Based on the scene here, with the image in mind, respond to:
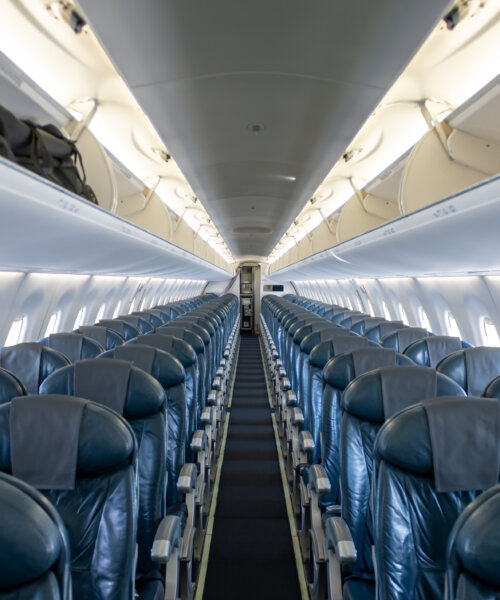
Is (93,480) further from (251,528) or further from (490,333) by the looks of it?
(490,333)

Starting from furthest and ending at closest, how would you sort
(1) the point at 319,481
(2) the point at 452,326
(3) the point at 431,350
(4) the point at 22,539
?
(2) the point at 452,326 → (3) the point at 431,350 → (1) the point at 319,481 → (4) the point at 22,539

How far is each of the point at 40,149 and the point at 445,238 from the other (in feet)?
11.2

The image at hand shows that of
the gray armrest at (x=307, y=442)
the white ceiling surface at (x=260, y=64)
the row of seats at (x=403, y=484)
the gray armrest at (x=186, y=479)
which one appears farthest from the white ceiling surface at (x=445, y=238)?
the gray armrest at (x=186, y=479)

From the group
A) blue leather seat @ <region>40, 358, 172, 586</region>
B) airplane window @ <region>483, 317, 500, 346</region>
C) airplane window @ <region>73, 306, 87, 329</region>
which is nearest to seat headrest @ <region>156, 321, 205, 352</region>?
blue leather seat @ <region>40, 358, 172, 586</region>

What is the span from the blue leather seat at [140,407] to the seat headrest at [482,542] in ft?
5.84

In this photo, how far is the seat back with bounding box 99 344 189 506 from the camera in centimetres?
304

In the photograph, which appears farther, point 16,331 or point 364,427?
point 16,331

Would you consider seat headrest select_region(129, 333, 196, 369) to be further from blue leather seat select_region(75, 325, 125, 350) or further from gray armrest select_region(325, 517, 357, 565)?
gray armrest select_region(325, 517, 357, 565)

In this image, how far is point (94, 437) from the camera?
5.21 ft

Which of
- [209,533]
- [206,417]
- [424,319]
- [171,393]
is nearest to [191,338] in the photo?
[206,417]

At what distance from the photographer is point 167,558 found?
1916 mm

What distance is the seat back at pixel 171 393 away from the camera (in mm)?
3037

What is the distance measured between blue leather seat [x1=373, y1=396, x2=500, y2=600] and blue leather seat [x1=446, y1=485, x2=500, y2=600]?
64cm

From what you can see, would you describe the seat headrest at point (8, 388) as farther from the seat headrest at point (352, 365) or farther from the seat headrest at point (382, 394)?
the seat headrest at point (352, 365)
